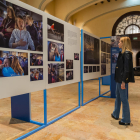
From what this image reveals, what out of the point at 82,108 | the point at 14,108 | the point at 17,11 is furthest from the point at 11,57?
the point at 82,108

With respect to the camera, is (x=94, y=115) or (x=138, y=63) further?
(x=138, y=63)

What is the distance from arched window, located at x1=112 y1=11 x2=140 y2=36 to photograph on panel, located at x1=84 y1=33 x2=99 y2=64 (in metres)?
11.1

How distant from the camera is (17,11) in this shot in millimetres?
2812

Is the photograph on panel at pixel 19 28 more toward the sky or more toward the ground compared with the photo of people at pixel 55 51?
more toward the sky

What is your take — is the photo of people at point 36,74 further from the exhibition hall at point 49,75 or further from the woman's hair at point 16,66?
the woman's hair at point 16,66

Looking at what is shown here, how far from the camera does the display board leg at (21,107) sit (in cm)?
382

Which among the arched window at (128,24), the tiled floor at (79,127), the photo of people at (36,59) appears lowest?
the tiled floor at (79,127)

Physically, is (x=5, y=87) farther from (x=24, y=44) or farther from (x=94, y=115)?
(x=94, y=115)

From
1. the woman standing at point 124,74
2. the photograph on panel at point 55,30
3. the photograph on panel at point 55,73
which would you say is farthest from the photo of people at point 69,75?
the woman standing at point 124,74

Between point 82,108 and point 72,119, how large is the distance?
107 centimetres

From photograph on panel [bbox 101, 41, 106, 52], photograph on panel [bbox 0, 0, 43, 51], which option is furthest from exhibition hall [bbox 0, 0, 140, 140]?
photograph on panel [bbox 101, 41, 106, 52]

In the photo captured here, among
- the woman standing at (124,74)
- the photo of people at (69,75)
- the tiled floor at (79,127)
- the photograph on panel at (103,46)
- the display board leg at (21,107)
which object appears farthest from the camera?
the photograph on panel at (103,46)

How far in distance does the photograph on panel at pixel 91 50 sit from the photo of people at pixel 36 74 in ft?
7.86

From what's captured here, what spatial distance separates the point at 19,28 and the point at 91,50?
3455 mm
